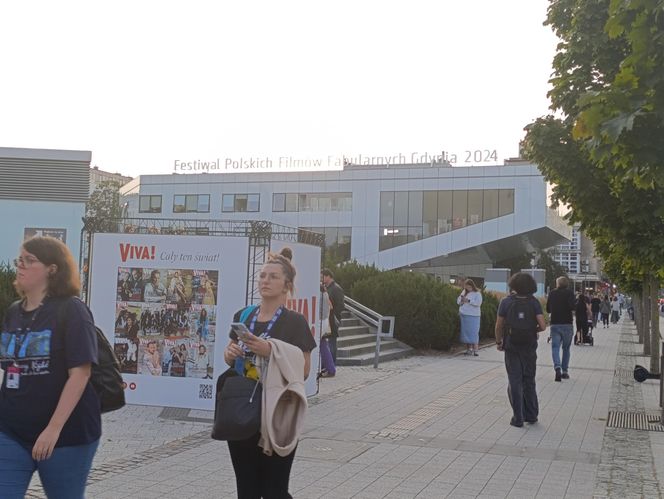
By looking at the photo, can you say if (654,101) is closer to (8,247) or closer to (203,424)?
(203,424)

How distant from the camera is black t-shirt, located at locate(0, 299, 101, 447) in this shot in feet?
11.4

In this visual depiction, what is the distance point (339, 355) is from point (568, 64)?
7.53 metres

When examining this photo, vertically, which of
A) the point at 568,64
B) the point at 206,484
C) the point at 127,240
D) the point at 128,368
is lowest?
the point at 206,484

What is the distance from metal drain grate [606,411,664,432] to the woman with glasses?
7.66 meters

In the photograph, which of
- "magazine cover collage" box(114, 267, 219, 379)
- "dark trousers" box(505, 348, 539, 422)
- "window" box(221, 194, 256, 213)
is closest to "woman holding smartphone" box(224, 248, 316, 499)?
"magazine cover collage" box(114, 267, 219, 379)

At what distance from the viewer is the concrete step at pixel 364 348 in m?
16.1

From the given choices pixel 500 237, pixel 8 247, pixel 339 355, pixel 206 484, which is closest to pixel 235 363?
pixel 206 484

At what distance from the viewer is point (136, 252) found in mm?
9211

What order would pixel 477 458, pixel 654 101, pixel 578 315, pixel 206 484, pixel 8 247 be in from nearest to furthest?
pixel 654 101 → pixel 206 484 → pixel 477 458 → pixel 578 315 → pixel 8 247

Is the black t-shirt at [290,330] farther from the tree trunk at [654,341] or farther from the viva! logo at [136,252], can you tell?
the tree trunk at [654,341]

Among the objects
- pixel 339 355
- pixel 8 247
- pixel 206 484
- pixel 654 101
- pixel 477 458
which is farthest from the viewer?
pixel 8 247

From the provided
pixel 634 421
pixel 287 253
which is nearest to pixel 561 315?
pixel 634 421

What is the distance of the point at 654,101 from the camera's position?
16.9ft

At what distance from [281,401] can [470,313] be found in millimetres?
15593
